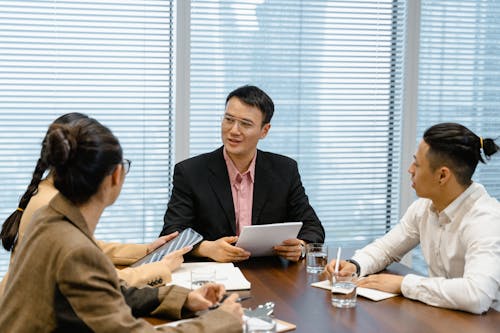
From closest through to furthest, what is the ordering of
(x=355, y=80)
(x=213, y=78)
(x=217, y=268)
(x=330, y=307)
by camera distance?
(x=330, y=307) < (x=217, y=268) < (x=213, y=78) < (x=355, y=80)

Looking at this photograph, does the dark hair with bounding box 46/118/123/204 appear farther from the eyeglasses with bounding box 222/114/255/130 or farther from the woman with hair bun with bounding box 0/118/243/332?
the eyeglasses with bounding box 222/114/255/130

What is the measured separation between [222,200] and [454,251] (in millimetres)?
1087

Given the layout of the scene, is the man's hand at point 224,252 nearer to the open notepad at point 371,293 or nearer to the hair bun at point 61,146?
the open notepad at point 371,293

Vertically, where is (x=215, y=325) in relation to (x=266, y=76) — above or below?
below

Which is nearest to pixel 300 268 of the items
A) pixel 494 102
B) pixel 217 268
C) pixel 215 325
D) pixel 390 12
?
pixel 217 268

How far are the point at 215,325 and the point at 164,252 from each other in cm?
90

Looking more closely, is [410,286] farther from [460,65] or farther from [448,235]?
Result: [460,65]

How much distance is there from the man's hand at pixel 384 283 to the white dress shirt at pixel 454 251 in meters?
0.03

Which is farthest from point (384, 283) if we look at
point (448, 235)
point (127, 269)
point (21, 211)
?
point (21, 211)

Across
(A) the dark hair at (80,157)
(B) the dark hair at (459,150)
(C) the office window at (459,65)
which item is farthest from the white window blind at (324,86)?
(A) the dark hair at (80,157)

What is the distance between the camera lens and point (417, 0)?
4082 millimetres

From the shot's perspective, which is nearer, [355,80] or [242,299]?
[242,299]

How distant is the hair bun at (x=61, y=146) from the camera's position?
1459 mm

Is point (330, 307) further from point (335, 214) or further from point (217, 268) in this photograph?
point (335, 214)
